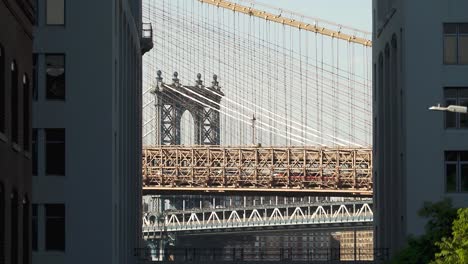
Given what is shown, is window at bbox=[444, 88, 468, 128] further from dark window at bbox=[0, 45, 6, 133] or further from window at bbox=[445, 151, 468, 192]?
dark window at bbox=[0, 45, 6, 133]

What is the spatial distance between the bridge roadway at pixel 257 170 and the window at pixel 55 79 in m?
87.2

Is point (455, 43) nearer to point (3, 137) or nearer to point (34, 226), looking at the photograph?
point (34, 226)

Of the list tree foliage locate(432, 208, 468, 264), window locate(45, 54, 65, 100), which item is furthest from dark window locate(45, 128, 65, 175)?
tree foliage locate(432, 208, 468, 264)

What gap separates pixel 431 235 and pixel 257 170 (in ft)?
344

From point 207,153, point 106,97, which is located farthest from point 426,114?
point 207,153

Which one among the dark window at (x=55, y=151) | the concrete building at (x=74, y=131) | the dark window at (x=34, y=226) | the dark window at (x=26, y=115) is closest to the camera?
the dark window at (x=26, y=115)

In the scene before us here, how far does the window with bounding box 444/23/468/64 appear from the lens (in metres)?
70.5

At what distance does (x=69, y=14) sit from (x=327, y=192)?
285 ft

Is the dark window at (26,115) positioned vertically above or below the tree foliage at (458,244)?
above

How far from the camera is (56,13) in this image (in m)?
68.1

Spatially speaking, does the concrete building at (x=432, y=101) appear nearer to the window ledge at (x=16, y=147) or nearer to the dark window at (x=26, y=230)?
the dark window at (x=26, y=230)

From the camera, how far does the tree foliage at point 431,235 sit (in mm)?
55562

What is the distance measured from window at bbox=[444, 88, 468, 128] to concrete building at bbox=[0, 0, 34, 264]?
106ft

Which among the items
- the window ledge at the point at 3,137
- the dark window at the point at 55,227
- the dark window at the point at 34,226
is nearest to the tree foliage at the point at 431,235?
the dark window at the point at 55,227
